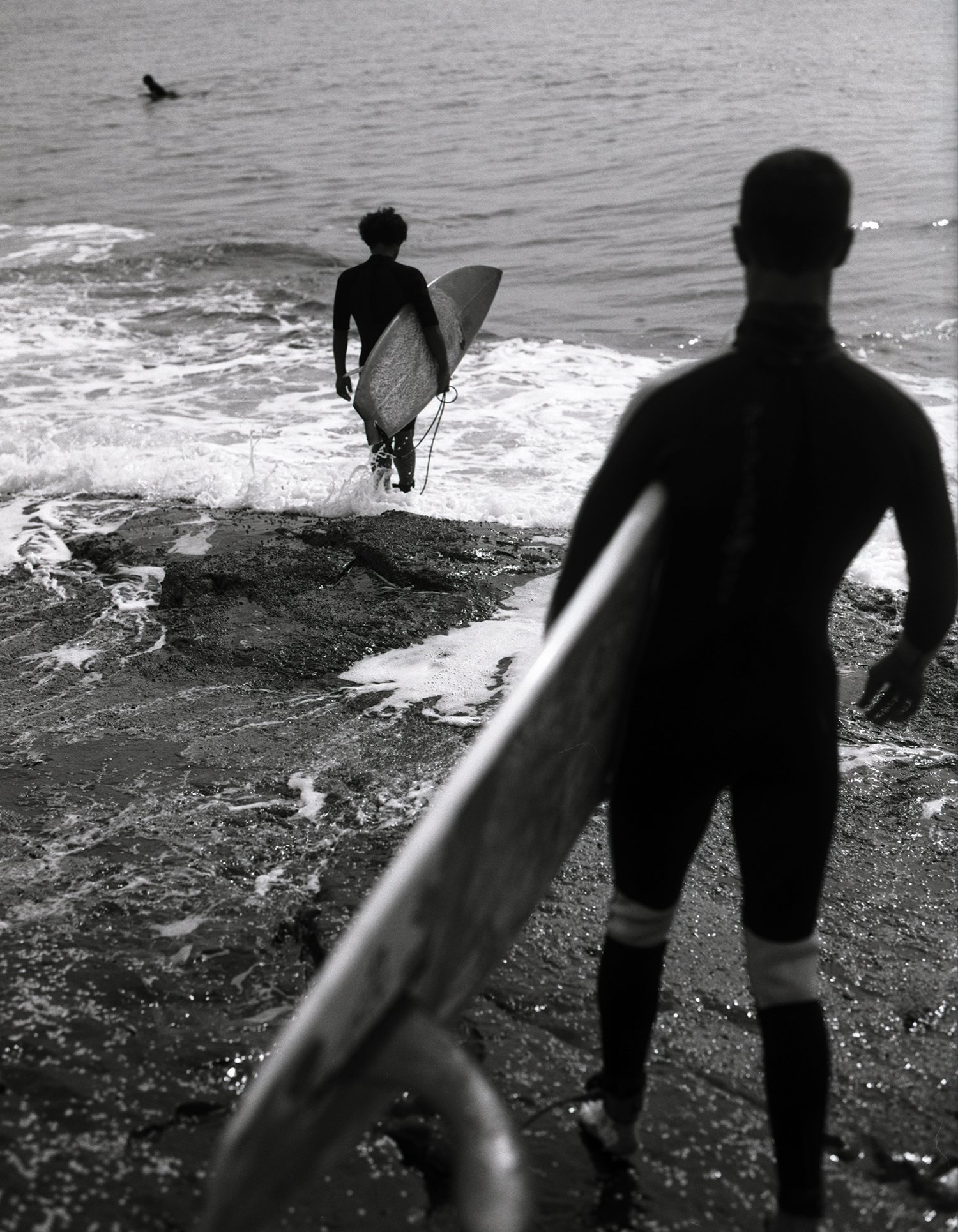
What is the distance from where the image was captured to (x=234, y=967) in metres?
2.55

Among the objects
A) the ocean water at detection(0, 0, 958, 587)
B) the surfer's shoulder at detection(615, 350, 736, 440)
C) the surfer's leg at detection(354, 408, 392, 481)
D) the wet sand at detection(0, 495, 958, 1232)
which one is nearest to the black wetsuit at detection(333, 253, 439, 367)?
the surfer's leg at detection(354, 408, 392, 481)

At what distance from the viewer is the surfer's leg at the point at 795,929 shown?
177 centimetres

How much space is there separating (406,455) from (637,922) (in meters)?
4.72

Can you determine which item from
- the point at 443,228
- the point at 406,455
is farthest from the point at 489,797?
the point at 443,228

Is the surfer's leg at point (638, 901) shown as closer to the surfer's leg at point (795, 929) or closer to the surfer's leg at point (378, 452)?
the surfer's leg at point (795, 929)

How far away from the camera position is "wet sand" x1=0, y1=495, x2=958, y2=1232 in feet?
6.61

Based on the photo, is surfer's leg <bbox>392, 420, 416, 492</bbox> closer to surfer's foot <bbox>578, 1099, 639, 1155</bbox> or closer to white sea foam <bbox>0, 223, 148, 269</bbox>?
surfer's foot <bbox>578, 1099, 639, 1155</bbox>

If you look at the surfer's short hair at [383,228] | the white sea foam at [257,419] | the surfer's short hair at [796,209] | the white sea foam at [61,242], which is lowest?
the white sea foam at [257,419]

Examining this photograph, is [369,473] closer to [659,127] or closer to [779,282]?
[779,282]

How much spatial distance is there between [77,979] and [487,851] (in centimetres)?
137

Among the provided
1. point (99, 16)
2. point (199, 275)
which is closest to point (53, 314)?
point (199, 275)

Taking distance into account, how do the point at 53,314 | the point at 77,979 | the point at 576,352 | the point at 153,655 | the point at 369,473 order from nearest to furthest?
1. the point at 77,979
2. the point at 153,655
3. the point at 369,473
4. the point at 576,352
5. the point at 53,314

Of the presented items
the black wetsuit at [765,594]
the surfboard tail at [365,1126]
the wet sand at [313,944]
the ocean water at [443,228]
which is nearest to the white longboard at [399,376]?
the ocean water at [443,228]

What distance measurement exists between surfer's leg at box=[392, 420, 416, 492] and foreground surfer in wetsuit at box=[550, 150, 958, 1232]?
4.59 metres
